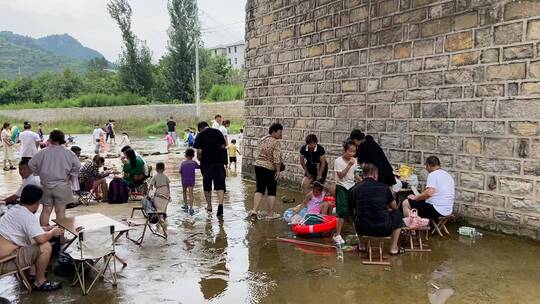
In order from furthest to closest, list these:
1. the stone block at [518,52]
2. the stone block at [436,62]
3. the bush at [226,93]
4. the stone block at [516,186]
→ the bush at [226,93], the stone block at [436,62], the stone block at [516,186], the stone block at [518,52]

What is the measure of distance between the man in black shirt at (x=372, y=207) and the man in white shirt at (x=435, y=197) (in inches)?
46.9

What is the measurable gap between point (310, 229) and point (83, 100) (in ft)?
160

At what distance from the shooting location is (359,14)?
9484mm

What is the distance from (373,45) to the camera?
9164mm

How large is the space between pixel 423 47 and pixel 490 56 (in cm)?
128

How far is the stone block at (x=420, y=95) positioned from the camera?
8008 millimetres

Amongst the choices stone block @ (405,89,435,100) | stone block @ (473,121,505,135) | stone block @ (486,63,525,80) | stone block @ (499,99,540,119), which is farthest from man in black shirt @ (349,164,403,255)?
stone block @ (405,89,435,100)

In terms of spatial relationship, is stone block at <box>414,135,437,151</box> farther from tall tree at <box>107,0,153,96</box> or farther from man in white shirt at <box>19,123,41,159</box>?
tall tree at <box>107,0,153,96</box>

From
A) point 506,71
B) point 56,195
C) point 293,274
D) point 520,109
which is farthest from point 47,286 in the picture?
point 506,71

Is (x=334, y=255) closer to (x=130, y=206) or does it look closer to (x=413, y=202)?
(x=413, y=202)

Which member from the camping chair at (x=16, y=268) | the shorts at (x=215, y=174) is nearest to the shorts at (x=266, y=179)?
the shorts at (x=215, y=174)

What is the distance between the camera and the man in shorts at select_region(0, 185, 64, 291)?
16.5 ft

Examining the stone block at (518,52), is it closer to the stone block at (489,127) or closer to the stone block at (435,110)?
the stone block at (489,127)

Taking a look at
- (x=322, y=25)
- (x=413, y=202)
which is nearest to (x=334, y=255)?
(x=413, y=202)
